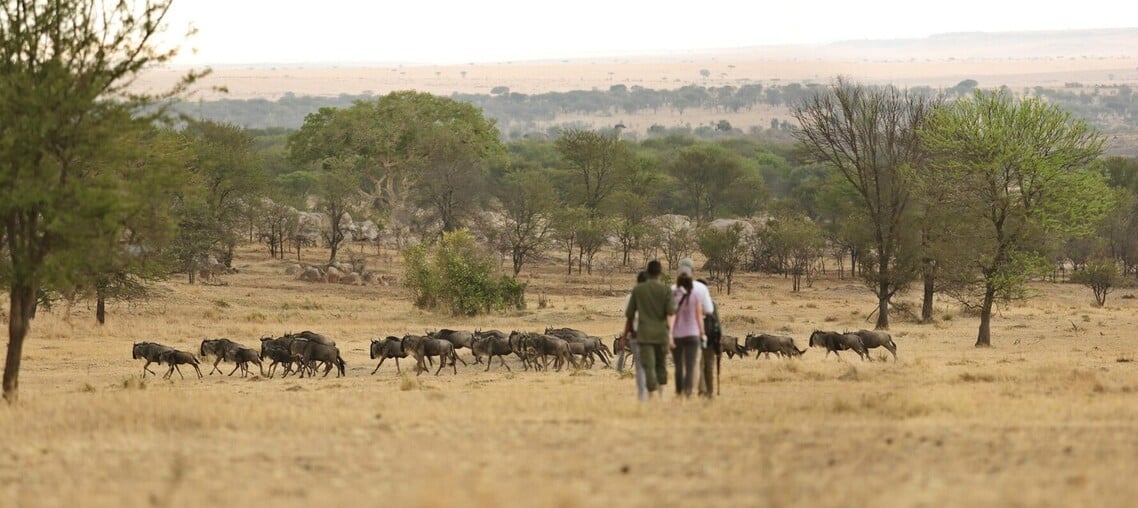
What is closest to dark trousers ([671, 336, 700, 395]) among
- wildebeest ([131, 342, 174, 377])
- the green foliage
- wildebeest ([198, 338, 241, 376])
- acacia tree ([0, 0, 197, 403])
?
acacia tree ([0, 0, 197, 403])

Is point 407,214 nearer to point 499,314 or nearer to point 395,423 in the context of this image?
point 499,314

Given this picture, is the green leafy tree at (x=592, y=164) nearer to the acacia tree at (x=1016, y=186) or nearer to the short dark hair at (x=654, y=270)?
the acacia tree at (x=1016, y=186)

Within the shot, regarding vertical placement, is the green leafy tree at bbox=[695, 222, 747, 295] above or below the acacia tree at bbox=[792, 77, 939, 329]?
below

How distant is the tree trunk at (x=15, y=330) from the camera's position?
17.2 m

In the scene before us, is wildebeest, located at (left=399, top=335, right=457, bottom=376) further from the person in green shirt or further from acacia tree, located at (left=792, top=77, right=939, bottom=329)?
acacia tree, located at (left=792, top=77, right=939, bottom=329)

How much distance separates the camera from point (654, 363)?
15.0 metres

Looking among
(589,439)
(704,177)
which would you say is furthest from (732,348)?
(704,177)

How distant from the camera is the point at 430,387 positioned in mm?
20656

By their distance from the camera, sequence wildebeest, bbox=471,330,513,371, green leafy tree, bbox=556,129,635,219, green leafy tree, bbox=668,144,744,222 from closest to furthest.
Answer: wildebeest, bbox=471,330,513,371, green leafy tree, bbox=556,129,635,219, green leafy tree, bbox=668,144,744,222

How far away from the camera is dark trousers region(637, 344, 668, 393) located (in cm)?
1492

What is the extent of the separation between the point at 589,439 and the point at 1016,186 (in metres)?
23.8

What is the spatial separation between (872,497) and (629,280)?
5100 centimetres

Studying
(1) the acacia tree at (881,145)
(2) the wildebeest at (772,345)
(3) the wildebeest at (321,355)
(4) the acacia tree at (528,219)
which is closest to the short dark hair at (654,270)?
(3) the wildebeest at (321,355)

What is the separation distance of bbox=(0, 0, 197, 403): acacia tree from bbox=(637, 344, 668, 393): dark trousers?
6.60 meters
